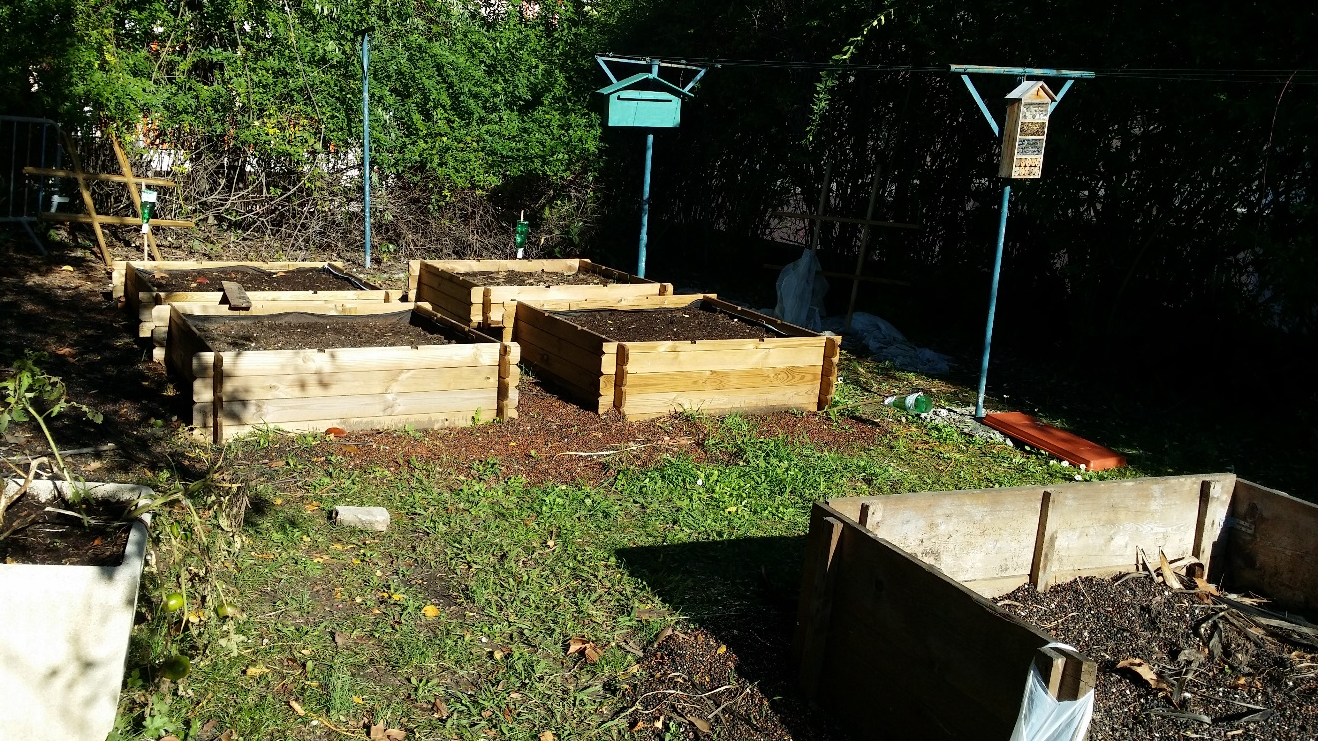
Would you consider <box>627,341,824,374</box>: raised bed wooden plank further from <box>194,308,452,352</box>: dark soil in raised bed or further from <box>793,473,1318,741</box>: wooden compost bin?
<box>793,473,1318,741</box>: wooden compost bin

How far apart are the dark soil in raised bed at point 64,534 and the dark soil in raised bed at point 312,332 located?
3.25m

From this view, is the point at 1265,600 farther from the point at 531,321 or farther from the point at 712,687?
the point at 531,321

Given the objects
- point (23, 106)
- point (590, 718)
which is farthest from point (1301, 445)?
point (23, 106)

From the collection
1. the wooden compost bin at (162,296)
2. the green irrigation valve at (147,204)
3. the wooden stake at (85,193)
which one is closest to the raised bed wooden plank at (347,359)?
the wooden compost bin at (162,296)

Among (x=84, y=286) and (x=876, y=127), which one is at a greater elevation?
(x=876, y=127)

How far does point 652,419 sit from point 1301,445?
4.78 metres

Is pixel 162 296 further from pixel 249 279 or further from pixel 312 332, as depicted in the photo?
pixel 249 279

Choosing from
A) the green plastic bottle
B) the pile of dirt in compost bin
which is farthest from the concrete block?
the green plastic bottle

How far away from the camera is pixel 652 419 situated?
731 cm

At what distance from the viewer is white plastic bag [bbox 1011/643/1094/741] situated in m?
2.90

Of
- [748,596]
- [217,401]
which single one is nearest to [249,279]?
[217,401]

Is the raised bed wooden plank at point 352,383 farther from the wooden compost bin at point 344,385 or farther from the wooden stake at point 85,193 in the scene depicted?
the wooden stake at point 85,193

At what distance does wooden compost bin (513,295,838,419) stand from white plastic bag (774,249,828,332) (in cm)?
237

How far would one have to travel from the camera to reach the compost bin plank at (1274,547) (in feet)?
14.9
